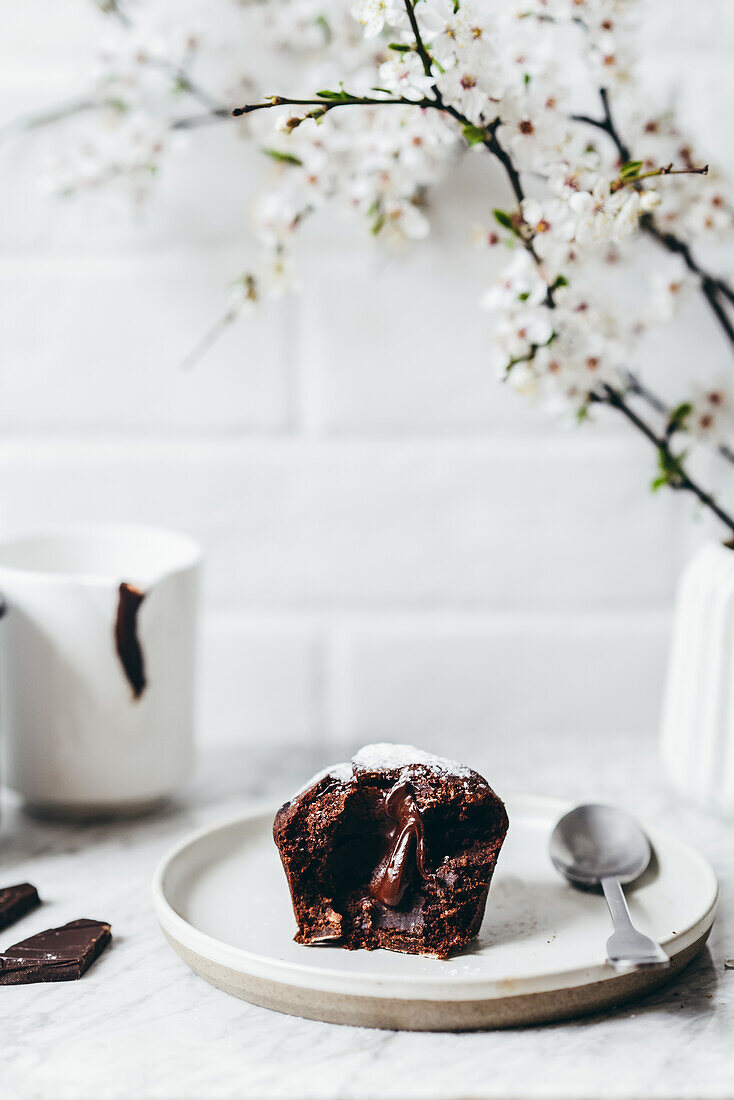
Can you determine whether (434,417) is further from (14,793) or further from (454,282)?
(14,793)

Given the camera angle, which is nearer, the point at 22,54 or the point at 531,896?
the point at 531,896

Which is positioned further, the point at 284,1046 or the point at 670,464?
the point at 670,464

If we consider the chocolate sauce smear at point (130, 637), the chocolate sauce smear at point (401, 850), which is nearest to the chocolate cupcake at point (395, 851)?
the chocolate sauce smear at point (401, 850)

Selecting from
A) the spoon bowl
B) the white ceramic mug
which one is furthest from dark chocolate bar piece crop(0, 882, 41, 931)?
the spoon bowl

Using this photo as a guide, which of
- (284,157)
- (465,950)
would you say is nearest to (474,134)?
(284,157)

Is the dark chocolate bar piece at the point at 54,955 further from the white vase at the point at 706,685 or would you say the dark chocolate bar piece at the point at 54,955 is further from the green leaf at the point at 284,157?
the green leaf at the point at 284,157

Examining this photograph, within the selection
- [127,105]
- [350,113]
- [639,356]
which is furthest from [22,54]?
[639,356]

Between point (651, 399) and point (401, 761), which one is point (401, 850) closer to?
point (401, 761)
